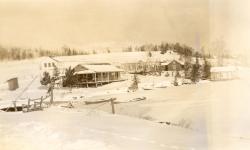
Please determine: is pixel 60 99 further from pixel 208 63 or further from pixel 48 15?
pixel 208 63

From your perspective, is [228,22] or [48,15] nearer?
[48,15]

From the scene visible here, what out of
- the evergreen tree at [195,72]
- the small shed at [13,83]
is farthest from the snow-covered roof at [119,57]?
the small shed at [13,83]

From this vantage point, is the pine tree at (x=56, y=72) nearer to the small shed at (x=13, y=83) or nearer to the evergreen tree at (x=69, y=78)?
the evergreen tree at (x=69, y=78)

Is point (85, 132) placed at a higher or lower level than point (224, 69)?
lower

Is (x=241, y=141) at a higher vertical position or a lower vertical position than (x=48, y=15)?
lower

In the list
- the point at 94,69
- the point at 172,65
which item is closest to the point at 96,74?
the point at 94,69

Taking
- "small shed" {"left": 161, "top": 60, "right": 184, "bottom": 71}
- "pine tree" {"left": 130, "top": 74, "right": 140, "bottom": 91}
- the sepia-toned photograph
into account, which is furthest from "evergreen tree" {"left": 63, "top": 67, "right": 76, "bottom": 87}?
"small shed" {"left": 161, "top": 60, "right": 184, "bottom": 71}

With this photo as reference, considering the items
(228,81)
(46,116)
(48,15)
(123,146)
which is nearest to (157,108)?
(123,146)

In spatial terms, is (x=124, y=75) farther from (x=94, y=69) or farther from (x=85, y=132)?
(x=85, y=132)
